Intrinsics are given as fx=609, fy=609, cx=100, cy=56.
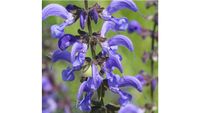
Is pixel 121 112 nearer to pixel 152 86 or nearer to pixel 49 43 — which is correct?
pixel 152 86

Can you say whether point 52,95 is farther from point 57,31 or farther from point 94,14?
point 94,14

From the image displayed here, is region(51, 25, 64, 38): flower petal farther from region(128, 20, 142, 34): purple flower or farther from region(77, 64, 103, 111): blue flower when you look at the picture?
region(128, 20, 142, 34): purple flower

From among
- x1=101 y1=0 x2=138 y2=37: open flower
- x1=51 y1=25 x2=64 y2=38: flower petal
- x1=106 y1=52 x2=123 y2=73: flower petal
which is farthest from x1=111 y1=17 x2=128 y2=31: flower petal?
x1=51 y1=25 x2=64 y2=38: flower petal

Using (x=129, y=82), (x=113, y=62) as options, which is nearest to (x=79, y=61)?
(x=113, y=62)

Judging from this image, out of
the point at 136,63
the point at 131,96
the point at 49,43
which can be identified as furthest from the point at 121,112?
the point at 49,43

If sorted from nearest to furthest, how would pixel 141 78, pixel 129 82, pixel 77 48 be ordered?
pixel 77 48 < pixel 129 82 < pixel 141 78
